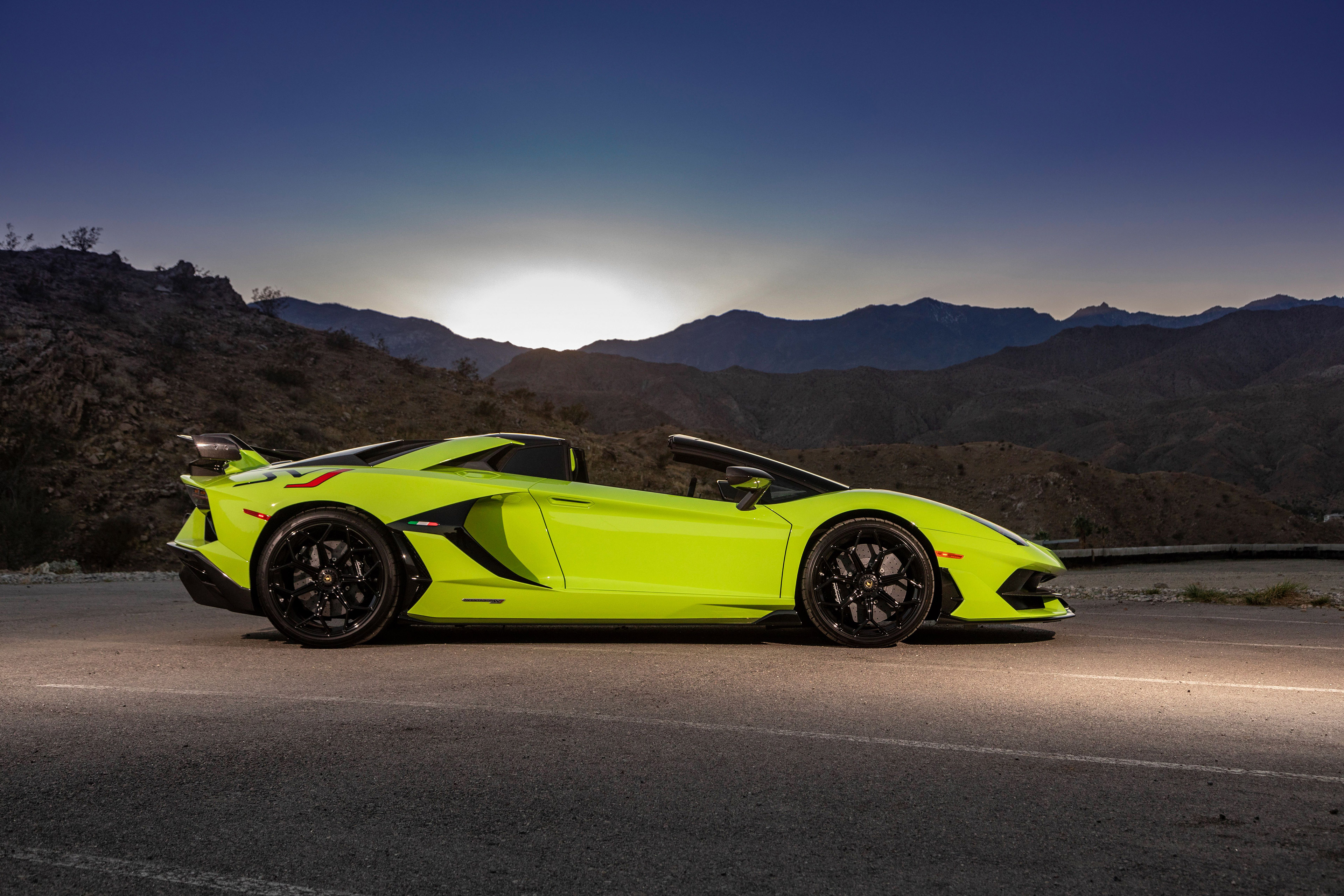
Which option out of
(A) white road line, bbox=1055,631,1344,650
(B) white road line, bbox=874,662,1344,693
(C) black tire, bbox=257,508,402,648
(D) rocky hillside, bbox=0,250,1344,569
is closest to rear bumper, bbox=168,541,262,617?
(C) black tire, bbox=257,508,402,648

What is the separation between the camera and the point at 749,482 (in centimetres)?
596

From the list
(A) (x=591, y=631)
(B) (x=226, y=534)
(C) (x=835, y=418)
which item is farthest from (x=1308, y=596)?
(C) (x=835, y=418)

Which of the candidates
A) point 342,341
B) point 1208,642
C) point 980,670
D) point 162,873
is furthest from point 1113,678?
point 342,341

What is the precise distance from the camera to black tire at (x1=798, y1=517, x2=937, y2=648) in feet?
19.4

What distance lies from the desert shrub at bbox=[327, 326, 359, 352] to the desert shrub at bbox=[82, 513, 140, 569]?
2221 cm

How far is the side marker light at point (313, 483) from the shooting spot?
5.92 meters

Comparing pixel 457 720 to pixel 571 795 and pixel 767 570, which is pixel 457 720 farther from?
pixel 767 570

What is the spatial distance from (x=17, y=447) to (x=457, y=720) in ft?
84.4

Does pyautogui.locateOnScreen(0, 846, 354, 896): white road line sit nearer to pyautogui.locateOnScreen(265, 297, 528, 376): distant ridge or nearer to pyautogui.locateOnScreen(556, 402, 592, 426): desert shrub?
pyautogui.locateOnScreen(556, 402, 592, 426): desert shrub

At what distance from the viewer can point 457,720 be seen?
4.05 m

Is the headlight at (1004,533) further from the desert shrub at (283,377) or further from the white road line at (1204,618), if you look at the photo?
the desert shrub at (283,377)

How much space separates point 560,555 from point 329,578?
1435 mm

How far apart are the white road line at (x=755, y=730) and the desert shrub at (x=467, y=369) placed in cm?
3974

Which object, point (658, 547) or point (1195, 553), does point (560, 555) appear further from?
point (1195, 553)
